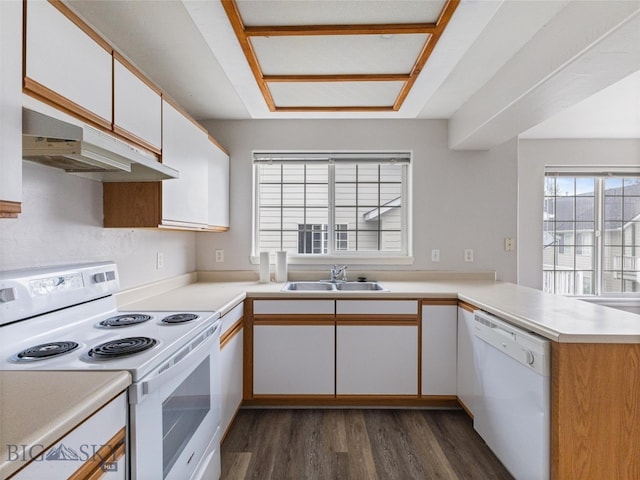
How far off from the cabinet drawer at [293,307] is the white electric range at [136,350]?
0.63 meters

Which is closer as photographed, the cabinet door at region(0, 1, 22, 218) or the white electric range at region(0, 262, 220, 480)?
the cabinet door at region(0, 1, 22, 218)

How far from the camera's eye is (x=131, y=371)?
3.08 feet

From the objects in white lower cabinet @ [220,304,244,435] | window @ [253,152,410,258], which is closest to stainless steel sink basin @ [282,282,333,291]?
window @ [253,152,410,258]

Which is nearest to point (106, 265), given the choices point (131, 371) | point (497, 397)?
point (131, 371)

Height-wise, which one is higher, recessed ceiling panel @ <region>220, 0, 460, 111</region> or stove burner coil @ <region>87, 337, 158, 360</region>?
recessed ceiling panel @ <region>220, 0, 460, 111</region>

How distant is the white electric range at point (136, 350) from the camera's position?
0.98m

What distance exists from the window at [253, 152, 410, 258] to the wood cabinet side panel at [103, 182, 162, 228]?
1.40 m

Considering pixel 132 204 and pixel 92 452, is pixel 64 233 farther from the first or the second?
pixel 92 452


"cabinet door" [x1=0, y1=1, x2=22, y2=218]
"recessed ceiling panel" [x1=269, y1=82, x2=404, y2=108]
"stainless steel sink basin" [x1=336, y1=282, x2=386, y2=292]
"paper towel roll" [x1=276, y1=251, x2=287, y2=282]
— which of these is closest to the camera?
"cabinet door" [x1=0, y1=1, x2=22, y2=218]

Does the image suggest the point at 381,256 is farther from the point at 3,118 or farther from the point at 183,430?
the point at 3,118

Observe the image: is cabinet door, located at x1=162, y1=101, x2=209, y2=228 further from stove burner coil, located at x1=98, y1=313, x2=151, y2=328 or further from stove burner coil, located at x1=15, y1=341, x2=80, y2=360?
stove burner coil, located at x1=15, y1=341, x2=80, y2=360

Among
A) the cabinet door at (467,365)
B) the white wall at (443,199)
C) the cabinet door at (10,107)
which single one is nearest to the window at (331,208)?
the white wall at (443,199)

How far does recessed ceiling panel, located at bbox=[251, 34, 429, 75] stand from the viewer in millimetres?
1672

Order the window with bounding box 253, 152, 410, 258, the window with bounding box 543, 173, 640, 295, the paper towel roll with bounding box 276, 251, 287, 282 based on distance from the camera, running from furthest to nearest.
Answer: the window with bounding box 543, 173, 640, 295
the window with bounding box 253, 152, 410, 258
the paper towel roll with bounding box 276, 251, 287, 282
